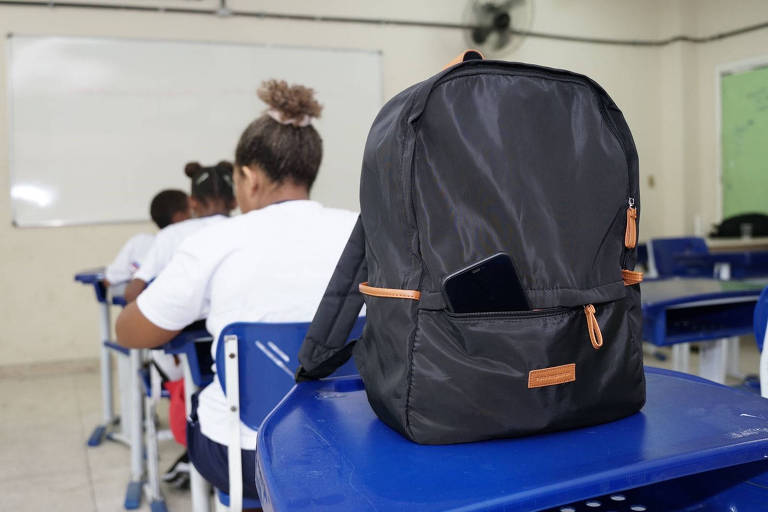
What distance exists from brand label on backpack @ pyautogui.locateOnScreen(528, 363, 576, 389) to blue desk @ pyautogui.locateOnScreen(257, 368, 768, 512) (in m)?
0.06

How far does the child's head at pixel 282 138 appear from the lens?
1464 millimetres

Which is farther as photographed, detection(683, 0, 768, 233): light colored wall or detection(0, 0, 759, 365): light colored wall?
detection(683, 0, 768, 233): light colored wall

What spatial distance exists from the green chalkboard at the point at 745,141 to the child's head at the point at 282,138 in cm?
461

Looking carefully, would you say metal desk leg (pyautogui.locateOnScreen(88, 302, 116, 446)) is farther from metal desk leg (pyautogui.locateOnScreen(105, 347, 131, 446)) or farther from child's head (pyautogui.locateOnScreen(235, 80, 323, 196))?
child's head (pyautogui.locateOnScreen(235, 80, 323, 196))

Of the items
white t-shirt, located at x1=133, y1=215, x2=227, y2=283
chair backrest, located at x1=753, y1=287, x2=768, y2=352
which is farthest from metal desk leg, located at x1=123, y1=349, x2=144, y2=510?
chair backrest, located at x1=753, y1=287, x2=768, y2=352

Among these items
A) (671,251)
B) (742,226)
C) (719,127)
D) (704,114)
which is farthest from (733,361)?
(704,114)

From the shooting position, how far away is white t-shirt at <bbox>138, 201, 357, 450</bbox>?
128cm

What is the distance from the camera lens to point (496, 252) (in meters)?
0.69

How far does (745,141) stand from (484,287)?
5.25 m

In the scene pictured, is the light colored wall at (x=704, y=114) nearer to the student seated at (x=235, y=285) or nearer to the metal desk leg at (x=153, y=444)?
the metal desk leg at (x=153, y=444)

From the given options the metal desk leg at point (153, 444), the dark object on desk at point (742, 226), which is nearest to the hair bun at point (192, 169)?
the metal desk leg at point (153, 444)

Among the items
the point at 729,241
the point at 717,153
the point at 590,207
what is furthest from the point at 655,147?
the point at 590,207

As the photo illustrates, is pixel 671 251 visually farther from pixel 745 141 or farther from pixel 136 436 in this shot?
pixel 136 436

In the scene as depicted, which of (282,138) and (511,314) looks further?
(282,138)
